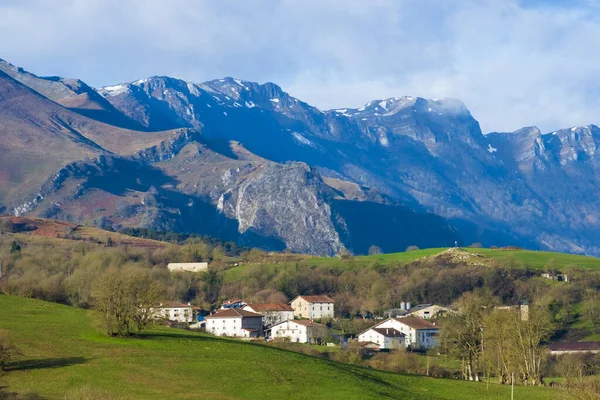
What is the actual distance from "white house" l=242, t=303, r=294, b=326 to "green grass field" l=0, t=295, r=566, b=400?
84268 mm

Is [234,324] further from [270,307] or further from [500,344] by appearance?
[500,344]

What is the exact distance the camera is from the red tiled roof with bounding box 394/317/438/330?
532 feet

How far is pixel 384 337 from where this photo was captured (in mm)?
153125

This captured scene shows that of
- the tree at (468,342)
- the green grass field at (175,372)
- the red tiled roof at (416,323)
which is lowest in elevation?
the green grass field at (175,372)

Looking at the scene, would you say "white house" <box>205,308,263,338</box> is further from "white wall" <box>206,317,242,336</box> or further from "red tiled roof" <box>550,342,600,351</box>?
"red tiled roof" <box>550,342,600,351</box>

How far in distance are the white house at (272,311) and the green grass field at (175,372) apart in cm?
8427

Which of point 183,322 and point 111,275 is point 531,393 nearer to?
point 111,275

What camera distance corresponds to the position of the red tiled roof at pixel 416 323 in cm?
16225

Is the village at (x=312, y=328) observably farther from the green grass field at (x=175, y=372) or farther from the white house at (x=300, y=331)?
the green grass field at (x=175, y=372)

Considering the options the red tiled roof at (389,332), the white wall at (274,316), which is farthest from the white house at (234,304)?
the red tiled roof at (389,332)

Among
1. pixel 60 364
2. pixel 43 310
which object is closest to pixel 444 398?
pixel 60 364

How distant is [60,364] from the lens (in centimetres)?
7275

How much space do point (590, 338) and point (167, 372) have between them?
95284 millimetres

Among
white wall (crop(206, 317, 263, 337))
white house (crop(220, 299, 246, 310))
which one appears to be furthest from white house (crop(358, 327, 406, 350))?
white house (crop(220, 299, 246, 310))
